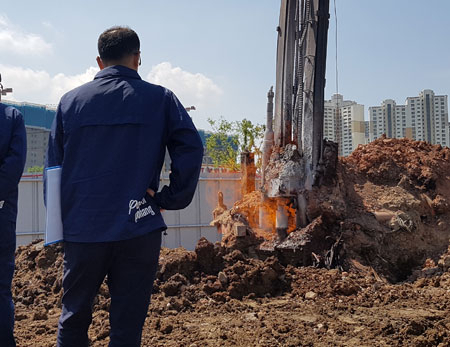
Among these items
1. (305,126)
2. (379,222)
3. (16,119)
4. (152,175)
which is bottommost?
(379,222)

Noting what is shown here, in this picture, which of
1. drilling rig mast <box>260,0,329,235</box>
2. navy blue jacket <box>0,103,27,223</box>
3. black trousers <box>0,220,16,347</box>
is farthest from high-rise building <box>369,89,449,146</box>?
black trousers <box>0,220,16,347</box>

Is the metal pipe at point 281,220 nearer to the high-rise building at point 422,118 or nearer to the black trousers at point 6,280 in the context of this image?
the black trousers at point 6,280

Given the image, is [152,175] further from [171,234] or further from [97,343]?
[171,234]

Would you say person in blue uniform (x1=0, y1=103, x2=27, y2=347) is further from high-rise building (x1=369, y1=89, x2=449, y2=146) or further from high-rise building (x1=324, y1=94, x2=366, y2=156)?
high-rise building (x1=369, y1=89, x2=449, y2=146)

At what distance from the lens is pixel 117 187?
2.50 m

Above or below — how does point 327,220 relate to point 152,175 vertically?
below

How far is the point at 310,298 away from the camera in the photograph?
5.84m

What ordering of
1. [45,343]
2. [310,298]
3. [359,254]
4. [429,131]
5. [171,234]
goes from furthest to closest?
[429,131]
[171,234]
[359,254]
[310,298]
[45,343]

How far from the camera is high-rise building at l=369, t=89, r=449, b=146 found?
4006 cm

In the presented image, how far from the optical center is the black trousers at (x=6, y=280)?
3.22m

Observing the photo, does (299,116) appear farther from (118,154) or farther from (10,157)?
(118,154)

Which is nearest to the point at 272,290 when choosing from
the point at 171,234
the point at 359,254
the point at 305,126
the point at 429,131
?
the point at 359,254

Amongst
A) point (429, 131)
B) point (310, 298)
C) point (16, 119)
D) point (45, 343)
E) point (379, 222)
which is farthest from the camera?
point (429, 131)

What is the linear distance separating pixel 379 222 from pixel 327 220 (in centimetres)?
85
